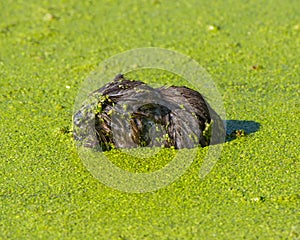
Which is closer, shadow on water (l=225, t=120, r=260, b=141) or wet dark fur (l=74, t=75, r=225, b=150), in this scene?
wet dark fur (l=74, t=75, r=225, b=150)

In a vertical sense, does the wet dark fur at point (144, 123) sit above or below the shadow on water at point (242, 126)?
above

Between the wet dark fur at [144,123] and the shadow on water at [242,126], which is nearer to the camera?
the wet dark fur at [144,123]

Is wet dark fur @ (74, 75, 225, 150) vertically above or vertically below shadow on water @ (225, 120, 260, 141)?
above

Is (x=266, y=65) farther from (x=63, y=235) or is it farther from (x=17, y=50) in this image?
(x=63, y=235)

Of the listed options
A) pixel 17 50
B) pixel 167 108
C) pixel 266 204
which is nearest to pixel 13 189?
pixel 167 108

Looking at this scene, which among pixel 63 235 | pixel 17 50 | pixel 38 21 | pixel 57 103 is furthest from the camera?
pixel 38 21
